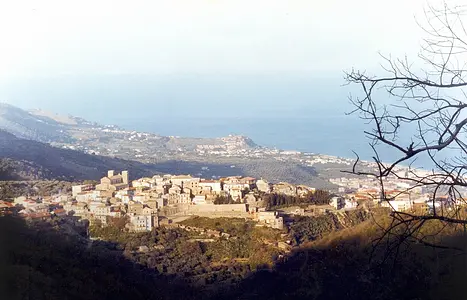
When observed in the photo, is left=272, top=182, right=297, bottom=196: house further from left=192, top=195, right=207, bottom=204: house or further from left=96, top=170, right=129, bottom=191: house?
left=96, top=170, right=129, bottom=191: house

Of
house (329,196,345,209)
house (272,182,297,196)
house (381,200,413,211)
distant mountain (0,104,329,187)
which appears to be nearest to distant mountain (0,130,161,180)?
distant mountain (0,104,329,187)

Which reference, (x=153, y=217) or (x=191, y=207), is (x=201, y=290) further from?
(x=191, y=207)

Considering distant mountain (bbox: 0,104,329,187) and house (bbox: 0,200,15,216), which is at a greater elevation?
distant mountain (bbox: 0,104,329,187)

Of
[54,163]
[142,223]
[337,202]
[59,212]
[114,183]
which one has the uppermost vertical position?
[54,163]

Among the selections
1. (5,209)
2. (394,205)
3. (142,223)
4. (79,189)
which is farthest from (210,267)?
(394,205)

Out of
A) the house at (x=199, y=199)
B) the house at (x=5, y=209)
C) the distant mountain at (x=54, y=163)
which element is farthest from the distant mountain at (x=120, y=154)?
the house at (x=5, y=209)

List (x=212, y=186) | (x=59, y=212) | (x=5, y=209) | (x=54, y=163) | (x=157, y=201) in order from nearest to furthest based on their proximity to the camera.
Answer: (x=5, y=209) → (x=59, y=212) → (x=157, y=201) → (x=212, y=186) → (x=54, y=163)

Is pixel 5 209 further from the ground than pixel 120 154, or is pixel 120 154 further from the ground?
pixel 120 154

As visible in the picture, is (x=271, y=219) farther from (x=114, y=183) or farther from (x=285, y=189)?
(x=114, y=183)

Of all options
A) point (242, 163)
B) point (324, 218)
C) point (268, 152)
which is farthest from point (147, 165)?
point (324, 218)
